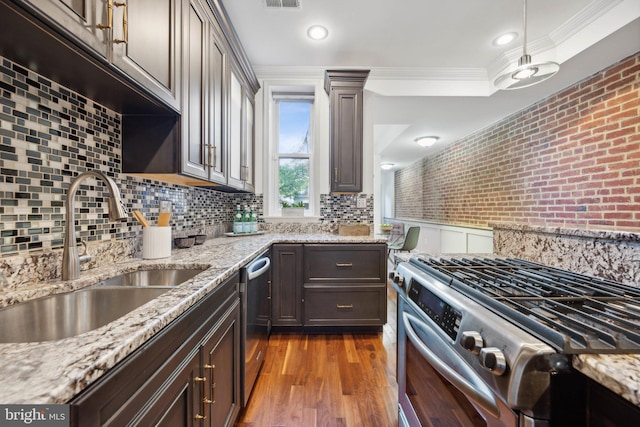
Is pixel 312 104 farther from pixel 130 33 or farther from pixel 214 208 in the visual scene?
pixel 130 33

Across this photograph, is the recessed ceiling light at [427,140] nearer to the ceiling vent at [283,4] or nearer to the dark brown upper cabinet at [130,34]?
the ceiling vent at [283,4]

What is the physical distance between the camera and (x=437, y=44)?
2484 millimetres

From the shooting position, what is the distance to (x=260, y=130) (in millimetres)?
2943

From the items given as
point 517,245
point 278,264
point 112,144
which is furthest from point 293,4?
point 517,245

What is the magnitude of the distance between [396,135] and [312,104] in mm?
2128

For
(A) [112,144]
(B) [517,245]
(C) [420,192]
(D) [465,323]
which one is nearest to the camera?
(D) [465,323]

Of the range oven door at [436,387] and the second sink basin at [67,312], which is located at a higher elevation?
the second sink basin at [67,312]

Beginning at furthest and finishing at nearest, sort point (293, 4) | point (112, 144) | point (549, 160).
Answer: point (549, 160)
point (293, 4)
point (112, 144)

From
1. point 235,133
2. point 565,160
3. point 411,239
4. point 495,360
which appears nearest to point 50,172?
point 235,133

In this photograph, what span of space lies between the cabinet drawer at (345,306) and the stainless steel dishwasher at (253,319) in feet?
1.52

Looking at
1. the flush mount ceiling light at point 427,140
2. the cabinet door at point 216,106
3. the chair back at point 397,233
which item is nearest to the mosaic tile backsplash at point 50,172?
the cabinet door at point 216,106

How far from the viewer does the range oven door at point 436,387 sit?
2.01ft

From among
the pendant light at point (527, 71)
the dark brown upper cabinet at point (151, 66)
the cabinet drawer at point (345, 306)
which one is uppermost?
the pendant light at point (527, 71)

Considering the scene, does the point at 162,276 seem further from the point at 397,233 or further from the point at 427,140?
the point at 397,233
